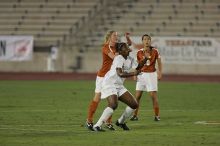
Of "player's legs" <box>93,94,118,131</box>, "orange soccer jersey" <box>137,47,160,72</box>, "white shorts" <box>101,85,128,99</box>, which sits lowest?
"player's legs" <box>93,94,118,131</box>

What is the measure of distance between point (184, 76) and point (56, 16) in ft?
32.3

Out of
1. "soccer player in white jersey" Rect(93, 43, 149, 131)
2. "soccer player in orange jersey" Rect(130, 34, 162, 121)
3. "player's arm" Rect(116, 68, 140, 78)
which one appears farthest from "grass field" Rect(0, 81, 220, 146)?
"player's arm" Rect(116, 68, 140, 78)

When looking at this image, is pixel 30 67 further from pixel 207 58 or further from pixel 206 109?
pixel 206 109

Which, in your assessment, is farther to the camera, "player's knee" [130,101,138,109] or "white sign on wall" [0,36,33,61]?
"white sign on wall" [0,36,33,61]

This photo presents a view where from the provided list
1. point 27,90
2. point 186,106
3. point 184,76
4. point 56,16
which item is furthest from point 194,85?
point 56,16

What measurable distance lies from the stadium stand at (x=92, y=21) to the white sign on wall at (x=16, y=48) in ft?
1.50

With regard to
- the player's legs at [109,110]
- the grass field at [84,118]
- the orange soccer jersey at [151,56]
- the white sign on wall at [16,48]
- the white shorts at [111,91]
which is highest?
the orange soccer jersey at [151,56]

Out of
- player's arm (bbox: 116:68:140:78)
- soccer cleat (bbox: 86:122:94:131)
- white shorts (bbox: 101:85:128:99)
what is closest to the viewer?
player's arm (bbox: 116:68:140:78)

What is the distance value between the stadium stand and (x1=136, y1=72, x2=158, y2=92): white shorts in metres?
20.0

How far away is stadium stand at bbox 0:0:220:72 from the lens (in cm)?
4016

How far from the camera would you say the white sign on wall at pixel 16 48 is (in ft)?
131

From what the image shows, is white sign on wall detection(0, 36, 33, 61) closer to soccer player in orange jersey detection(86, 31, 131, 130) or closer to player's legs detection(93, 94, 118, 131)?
soccer player in orange jersey detection(86, 31, 131, 130)

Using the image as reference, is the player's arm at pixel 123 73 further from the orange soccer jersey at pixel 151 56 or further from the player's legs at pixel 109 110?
the orange soccer jersey at pixel 151 56

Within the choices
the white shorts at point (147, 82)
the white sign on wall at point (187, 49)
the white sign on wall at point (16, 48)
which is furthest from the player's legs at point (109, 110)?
the white sign on wall at point (16, 48)
